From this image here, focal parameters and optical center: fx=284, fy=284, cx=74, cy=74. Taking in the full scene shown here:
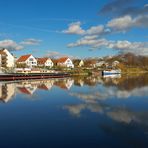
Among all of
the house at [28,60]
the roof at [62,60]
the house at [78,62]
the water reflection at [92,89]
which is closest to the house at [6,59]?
the house at [28,60]

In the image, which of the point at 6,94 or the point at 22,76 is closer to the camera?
the point at 6,94

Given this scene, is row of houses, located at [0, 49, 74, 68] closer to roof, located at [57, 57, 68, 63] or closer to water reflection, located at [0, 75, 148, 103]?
roof, located at [57, 57, 68, 63]

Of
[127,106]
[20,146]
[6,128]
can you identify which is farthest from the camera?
[127,106]

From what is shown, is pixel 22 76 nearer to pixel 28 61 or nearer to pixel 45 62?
pixel 28 61

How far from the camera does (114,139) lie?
38.8 feet

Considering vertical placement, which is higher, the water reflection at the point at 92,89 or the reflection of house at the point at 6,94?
the reflection of house at the point at 6,94

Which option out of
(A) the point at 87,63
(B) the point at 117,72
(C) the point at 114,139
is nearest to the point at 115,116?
(C) the point at 114,139

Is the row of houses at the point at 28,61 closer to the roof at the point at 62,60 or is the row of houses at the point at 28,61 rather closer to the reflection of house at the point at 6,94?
the roof at the point at 62,60

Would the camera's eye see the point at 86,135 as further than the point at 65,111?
No

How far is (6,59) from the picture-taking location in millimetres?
91438

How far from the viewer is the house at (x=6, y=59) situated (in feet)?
294

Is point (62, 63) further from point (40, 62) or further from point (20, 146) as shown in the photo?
point (20, 146)

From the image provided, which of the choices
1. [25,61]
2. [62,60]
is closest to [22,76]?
[25,61]

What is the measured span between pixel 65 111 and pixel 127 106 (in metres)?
4.92
